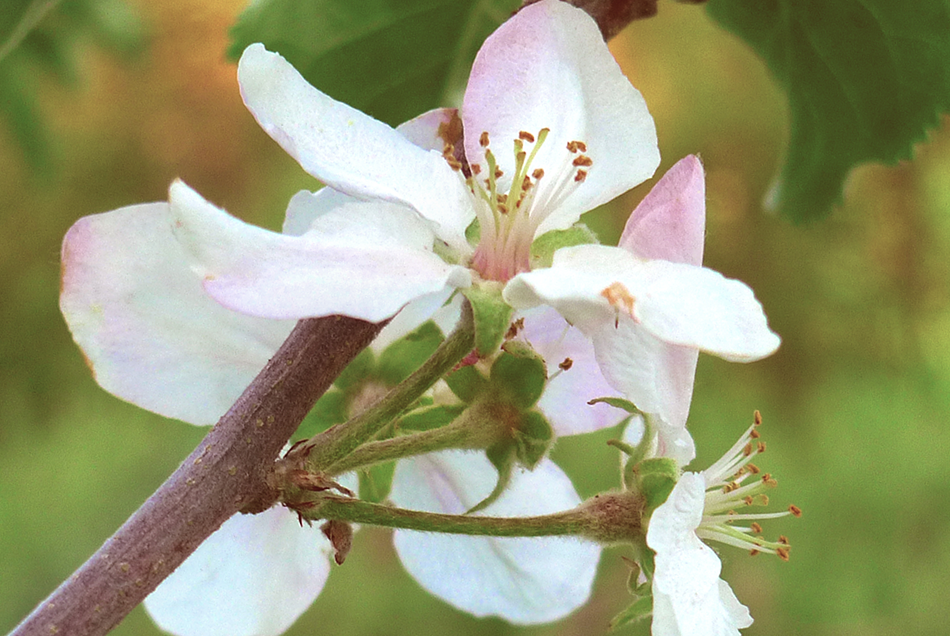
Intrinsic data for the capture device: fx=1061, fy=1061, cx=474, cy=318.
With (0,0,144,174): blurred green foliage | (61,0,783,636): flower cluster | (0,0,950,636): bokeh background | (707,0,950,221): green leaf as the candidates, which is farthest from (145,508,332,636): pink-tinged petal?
(0,0,950,636): bokeh background

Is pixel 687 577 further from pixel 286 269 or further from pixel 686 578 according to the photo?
pixel 286 269

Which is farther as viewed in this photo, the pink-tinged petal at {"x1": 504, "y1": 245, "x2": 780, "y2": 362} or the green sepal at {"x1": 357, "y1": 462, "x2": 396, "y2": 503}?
the green sepal at {"x1": 357, "y1": 462, "x2": 396, "y2": 503}

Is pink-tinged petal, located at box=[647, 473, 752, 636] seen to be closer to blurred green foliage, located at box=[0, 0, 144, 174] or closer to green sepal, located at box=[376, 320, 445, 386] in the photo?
green sepal, located at box=[376, 320, 445, 386]

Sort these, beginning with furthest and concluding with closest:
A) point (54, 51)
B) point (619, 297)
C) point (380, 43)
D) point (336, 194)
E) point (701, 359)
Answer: point (701, 359), point (54, 51), point (380, 43), point (336, 194), point (619, 297)

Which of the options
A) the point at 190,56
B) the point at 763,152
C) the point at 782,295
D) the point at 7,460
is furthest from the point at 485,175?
the point at 190,56

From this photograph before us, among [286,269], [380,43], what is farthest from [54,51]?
[286,269]

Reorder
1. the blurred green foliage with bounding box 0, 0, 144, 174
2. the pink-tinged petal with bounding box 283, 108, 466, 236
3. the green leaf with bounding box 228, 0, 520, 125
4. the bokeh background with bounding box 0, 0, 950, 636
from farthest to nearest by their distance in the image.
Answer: the bokeh background with bounding box 0, 0, 950, 636, the blurred green foliage with bounding box 0, 0, 144, 174, the green leaf with bounding box 228, 0, 520, 125, the pink-tinged petal with bounding box 283, 108, 466, 236
